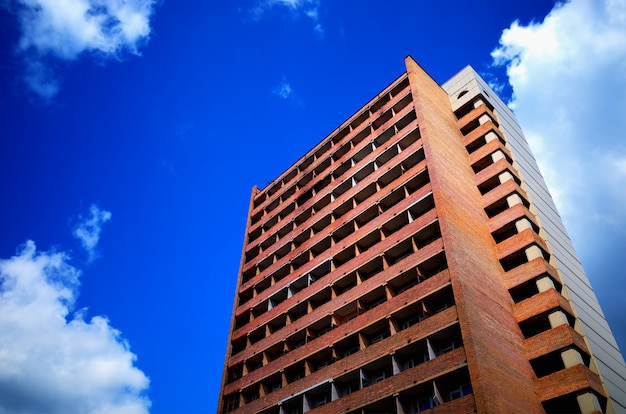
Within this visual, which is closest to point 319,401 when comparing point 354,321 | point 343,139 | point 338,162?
point 354,321

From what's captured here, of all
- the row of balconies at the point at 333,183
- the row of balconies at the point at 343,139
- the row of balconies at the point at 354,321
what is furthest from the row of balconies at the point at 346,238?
the row of balconies at the point at 343,139

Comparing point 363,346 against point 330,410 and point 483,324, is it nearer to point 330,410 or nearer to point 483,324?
point 330,410

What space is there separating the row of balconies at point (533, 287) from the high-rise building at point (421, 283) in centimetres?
9

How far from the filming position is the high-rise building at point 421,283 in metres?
25.5

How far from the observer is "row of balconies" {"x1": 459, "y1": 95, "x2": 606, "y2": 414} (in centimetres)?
2481

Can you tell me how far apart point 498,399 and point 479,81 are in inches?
1212

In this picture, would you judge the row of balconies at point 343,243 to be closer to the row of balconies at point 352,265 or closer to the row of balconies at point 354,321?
the row of balconies at point 352,265

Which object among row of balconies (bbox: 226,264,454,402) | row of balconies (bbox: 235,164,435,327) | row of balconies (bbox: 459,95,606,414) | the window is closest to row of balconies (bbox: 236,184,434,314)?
row of balconies (bbox: 235,164,435,327)

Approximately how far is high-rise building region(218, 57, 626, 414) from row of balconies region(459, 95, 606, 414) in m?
0.09

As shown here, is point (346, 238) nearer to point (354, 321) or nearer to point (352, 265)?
point (352, 265)

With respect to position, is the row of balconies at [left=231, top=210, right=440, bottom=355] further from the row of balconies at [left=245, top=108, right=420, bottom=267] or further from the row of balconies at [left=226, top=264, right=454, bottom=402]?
the row of balconies at [left=245, top=108, right=420, bottom=267]

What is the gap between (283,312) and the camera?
128 ft

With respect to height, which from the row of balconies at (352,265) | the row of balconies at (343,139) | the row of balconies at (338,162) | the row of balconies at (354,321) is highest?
the row of balconies at (343,139)

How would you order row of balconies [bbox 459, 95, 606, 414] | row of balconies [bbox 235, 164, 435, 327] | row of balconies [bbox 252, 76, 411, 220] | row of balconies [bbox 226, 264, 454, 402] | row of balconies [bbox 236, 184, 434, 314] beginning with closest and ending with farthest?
1. row of balconies [bbox 459, 95, 606, 414]
2. row of balconies [bbox 226, 264, 454, 402]
3. row of balconies [bbox 236, 184, 434, 314]
4. row of balconies [bbox 235, 164, 435, 327]
5. row of balconies [bbox 252, 76, 411, 220]
